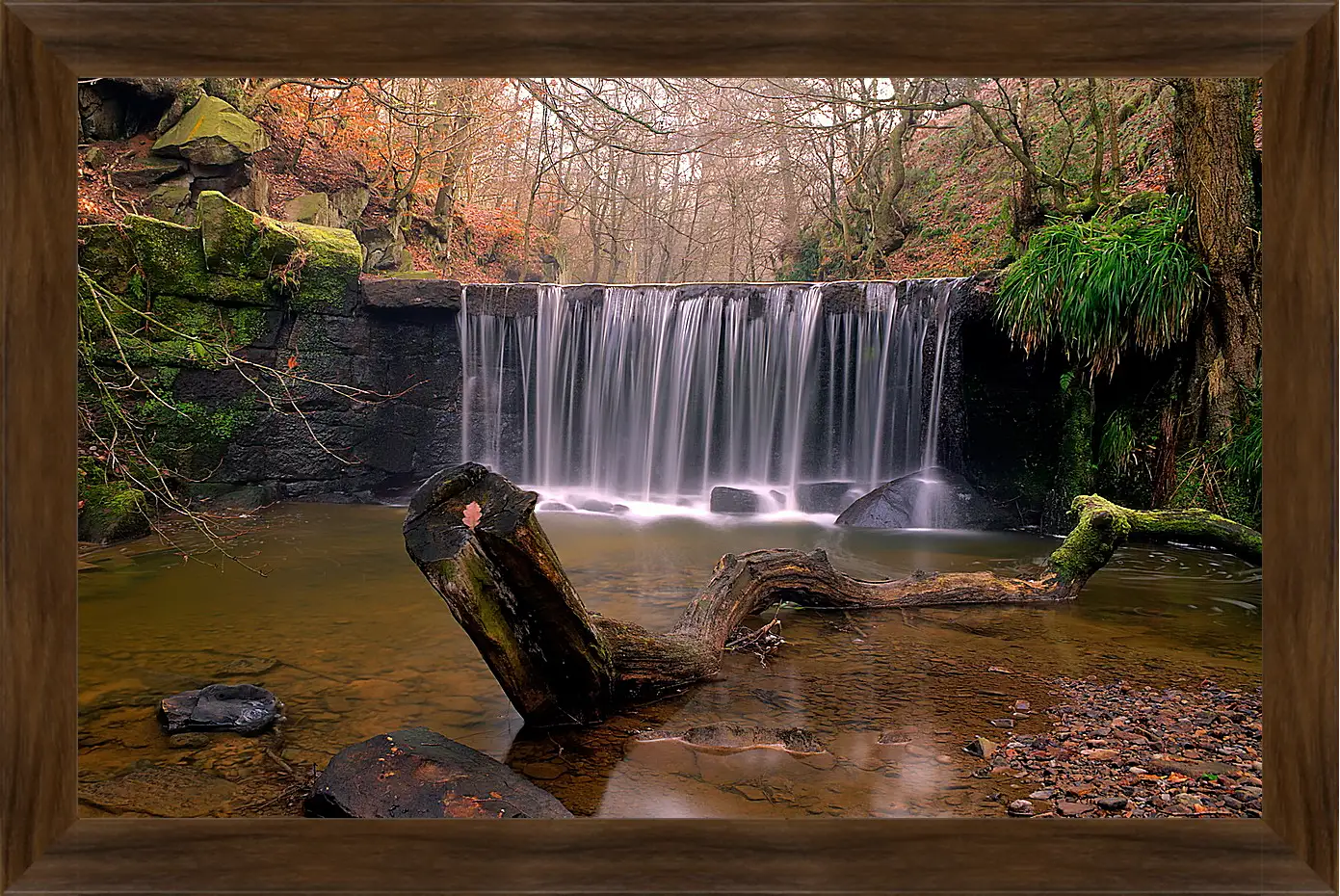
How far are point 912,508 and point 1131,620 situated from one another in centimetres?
360

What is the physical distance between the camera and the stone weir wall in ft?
27.3

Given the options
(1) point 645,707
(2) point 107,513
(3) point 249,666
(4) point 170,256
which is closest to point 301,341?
(4) point 170,256

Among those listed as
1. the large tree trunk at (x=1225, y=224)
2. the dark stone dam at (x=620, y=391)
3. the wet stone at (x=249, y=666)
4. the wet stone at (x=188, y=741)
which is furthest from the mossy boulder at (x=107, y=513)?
the large tree trunk at (x=1225, y=224)

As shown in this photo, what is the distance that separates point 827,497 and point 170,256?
23.3ft

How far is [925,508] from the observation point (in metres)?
8.07

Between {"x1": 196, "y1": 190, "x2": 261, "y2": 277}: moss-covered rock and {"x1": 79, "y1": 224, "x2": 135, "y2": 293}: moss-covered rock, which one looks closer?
{"x1": 79, "y1": 224, "x2": 135, "y2": 293}: moss-covered rock

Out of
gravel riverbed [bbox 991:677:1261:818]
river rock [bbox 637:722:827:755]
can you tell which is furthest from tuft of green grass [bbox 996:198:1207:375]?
river rock [bbox 637:722:827:755]

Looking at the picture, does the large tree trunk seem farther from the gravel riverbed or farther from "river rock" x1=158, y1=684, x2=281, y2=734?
"river rock" x1=158, y1=684, x2=281, y2=734

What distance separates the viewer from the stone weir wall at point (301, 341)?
8312 mm

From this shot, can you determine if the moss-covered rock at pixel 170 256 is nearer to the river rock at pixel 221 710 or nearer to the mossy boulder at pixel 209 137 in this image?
the mossy boulder at pixel 209 137

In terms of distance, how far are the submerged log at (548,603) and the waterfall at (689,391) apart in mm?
5341

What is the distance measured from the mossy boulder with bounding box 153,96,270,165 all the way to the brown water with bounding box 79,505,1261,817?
19.1ft
